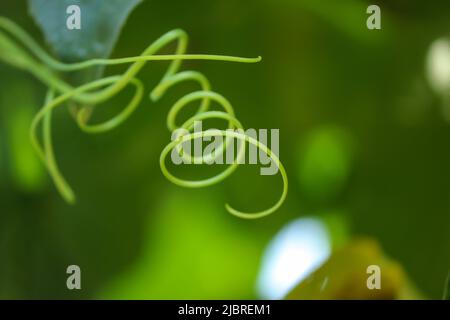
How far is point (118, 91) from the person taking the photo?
67 cm

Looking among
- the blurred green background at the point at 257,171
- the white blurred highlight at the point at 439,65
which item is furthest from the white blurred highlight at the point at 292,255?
the white blurred highlight at the point at 439,65

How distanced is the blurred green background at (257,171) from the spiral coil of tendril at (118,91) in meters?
0.01

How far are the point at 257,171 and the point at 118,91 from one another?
0.16 meters

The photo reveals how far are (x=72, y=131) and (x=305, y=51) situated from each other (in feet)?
0.86

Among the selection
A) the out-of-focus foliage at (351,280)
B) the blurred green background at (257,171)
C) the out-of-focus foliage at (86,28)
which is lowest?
the out-of-focus foliage at (351,280)

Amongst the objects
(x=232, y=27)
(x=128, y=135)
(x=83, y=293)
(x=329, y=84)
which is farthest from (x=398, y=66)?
(x=83, y=293)

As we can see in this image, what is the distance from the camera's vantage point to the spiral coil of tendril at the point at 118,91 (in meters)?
0.65

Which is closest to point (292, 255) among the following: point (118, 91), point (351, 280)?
point (351, 280)

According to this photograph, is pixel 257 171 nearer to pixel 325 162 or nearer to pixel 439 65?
pixel 325 162

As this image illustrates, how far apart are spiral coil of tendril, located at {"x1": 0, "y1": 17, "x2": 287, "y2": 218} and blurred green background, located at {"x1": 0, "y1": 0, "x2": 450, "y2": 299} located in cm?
1

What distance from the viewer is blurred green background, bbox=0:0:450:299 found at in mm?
692

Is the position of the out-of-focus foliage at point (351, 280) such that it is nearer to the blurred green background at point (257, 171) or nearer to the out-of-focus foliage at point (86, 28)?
the blurred green background at point (257, 171)

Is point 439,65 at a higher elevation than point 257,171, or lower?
higher

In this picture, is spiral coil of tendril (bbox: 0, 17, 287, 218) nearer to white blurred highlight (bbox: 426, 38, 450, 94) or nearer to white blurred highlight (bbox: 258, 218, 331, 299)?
white blurred highlight (bbox: 258, 218, 331, 299)
